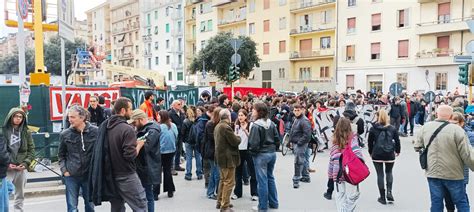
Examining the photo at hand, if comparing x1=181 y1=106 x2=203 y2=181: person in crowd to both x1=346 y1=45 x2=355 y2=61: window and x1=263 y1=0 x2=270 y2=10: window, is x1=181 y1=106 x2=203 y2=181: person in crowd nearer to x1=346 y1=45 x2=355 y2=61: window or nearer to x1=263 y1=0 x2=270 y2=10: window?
x1=346 y1=45 x2=355 y2=61: window

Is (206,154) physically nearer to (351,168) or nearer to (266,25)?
(351,168)

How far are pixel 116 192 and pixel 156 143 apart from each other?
1.56 m

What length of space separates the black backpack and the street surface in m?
0.93

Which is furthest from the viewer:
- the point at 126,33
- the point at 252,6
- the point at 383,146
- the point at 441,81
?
the point at 126,33

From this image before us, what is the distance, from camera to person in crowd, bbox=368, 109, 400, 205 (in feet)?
23.0

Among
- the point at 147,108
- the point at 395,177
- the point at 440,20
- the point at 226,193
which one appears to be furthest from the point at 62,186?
the point at 440,20

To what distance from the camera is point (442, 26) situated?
35.4 meters

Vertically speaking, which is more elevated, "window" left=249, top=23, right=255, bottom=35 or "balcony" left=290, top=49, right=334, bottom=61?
"window" left=249, top=23, right=255, bottom=35

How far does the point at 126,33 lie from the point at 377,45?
55960 millimetres

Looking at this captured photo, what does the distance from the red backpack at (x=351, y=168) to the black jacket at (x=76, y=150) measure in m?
3.39

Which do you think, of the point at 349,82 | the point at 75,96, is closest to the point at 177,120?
the point at 75,96

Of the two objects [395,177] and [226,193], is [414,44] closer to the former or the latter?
[395,177]

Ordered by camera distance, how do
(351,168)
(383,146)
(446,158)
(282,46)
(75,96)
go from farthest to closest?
(282,46), (75,96), (383,146), (351,168), (446,158)

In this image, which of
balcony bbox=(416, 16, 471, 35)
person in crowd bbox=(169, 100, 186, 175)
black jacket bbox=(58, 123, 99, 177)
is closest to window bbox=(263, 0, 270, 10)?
balcony bbox=(416, 16, 471, 35)
